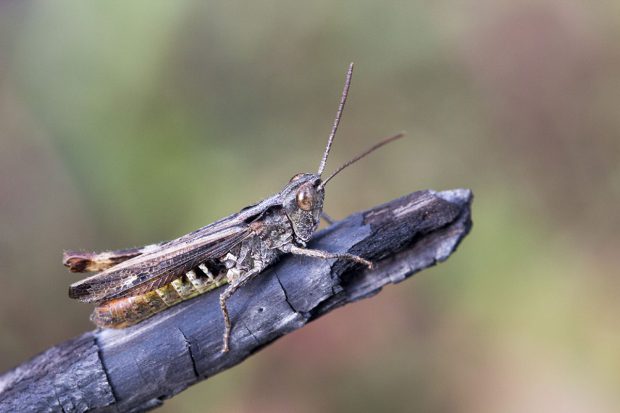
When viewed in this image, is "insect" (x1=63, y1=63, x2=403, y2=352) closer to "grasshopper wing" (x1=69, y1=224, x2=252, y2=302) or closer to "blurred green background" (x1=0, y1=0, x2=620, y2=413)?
"grasshopper wing" (x1=69, y1=224, x2=252, y2=302)

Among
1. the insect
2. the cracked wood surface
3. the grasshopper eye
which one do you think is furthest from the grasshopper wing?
the grasshopper eye

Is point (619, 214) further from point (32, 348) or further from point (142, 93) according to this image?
point (32, 348)

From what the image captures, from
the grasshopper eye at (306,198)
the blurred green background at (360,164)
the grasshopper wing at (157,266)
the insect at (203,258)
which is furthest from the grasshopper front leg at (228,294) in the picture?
the blurred green background at (360,164)

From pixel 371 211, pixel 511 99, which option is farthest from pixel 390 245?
pixel 511 99

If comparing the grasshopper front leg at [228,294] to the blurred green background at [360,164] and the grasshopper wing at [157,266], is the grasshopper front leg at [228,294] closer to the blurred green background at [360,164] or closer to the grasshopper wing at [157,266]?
the grasshopper wing at [157,266]

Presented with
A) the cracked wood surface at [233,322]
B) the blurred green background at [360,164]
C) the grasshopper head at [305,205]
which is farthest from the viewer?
the blurred green background at [360,164]

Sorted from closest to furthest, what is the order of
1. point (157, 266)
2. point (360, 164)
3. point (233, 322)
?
point (233, 322) → point (157, 266) → point (360, 164)

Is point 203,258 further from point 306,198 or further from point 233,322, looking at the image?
point 306,198

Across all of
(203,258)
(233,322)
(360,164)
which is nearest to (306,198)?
(203,258)

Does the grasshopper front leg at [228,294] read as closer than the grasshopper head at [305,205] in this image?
Yes
